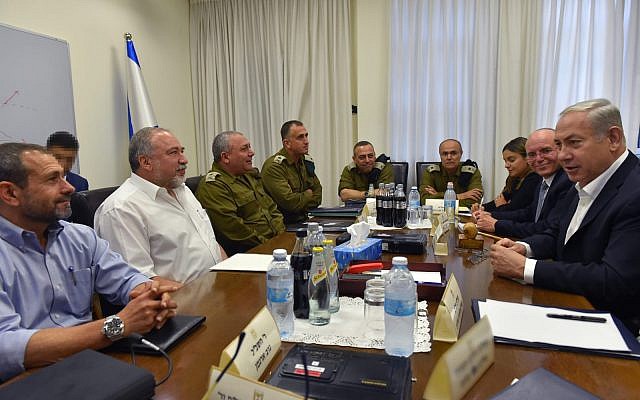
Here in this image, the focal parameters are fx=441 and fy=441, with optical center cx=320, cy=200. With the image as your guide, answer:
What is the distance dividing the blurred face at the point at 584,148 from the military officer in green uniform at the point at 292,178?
2.07 m

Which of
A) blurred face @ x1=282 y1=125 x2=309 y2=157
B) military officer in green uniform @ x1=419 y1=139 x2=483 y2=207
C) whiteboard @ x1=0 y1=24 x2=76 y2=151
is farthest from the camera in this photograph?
military officer in green uniform @ x1=419 y1=139 x2=483 y2=207

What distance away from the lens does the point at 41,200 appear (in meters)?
1.34

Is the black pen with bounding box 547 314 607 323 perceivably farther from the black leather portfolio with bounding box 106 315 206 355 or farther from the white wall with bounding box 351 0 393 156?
the white wall with bounding box 351 0 393 156

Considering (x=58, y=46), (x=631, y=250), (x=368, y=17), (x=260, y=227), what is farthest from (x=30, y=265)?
(x=368, y=17)

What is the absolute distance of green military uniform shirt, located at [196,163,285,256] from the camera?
8.66 ft

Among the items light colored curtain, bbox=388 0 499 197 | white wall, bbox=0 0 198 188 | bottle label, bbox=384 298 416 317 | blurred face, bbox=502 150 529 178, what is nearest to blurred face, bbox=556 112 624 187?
bottle label, bbox=384 298 416 317

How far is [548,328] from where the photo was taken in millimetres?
1099

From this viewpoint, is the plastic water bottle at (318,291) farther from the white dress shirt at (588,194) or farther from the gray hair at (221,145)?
the gray hair at (221,145)

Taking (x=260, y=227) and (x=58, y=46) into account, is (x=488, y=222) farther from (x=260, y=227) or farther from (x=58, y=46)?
(x=58, y=46)

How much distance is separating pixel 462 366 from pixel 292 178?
291cm

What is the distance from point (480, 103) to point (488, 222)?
92.9 inches

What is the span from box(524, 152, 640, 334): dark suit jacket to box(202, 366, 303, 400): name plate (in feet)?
3.45

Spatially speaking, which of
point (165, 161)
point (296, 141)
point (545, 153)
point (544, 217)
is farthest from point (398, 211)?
point (296, 141)

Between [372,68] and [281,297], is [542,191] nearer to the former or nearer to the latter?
[281,297]
